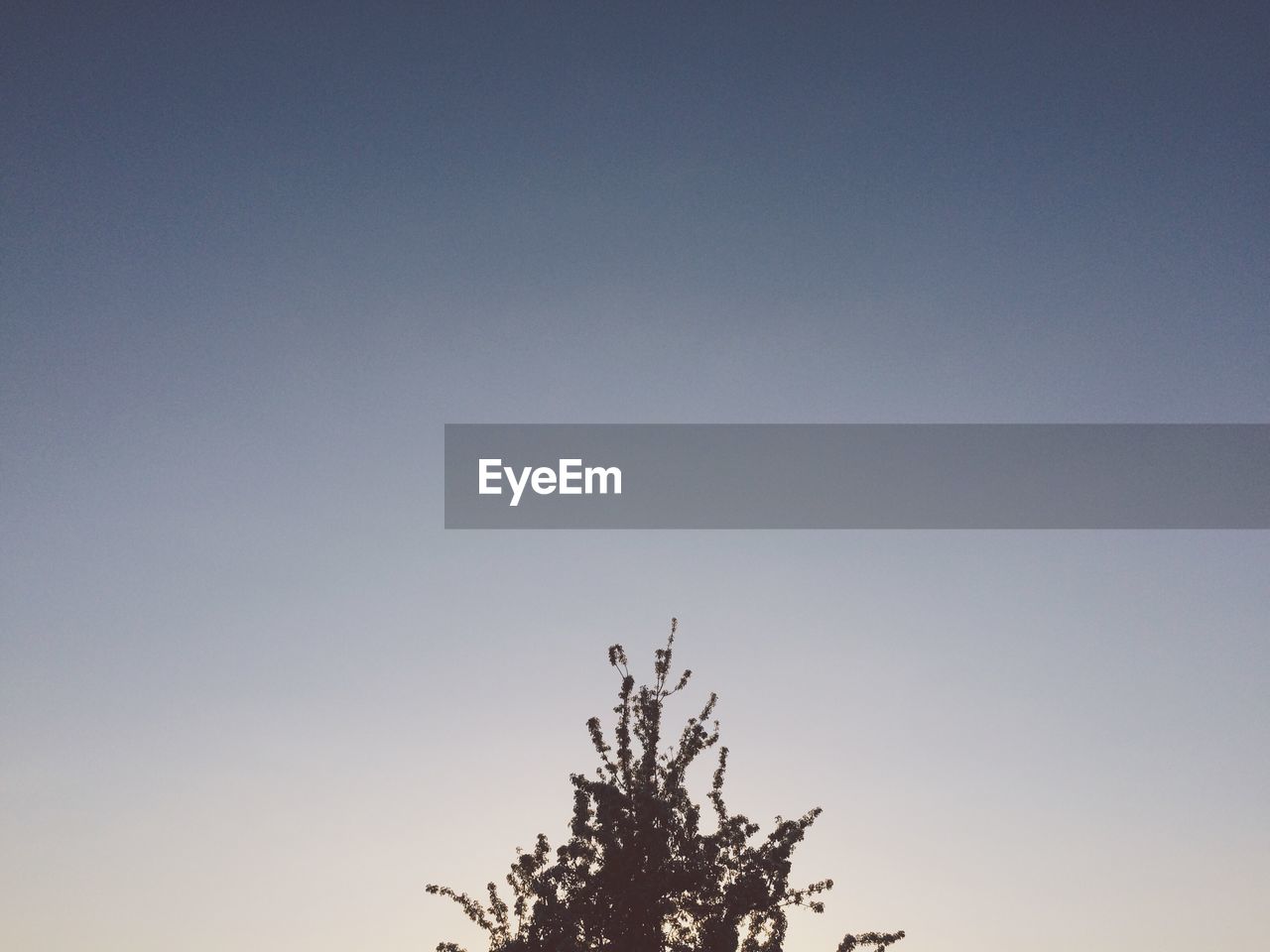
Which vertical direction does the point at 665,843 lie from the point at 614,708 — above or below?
below

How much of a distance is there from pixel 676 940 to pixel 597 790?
240 centimetres

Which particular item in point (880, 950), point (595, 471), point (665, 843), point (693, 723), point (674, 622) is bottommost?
point (880, 950)

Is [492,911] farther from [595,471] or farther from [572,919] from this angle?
[595,471]

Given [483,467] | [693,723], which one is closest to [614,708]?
[693,723]

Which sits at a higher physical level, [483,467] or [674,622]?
[483,467]

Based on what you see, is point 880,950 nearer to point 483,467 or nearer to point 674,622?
point 674,622

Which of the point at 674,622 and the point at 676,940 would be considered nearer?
the point at 676,940

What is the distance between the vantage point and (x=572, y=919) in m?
14.5

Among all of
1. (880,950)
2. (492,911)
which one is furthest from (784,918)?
(492,911)

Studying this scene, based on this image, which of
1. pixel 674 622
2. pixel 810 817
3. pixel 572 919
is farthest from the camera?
pixel 674 622

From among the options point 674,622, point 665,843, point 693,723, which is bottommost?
point 665,843

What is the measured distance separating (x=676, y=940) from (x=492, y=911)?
10.5 feet

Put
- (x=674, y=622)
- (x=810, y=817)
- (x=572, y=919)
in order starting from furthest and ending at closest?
(x=674, y=622), (x=810, y=817), (x=572, y=919)

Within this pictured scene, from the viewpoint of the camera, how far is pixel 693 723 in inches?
660
